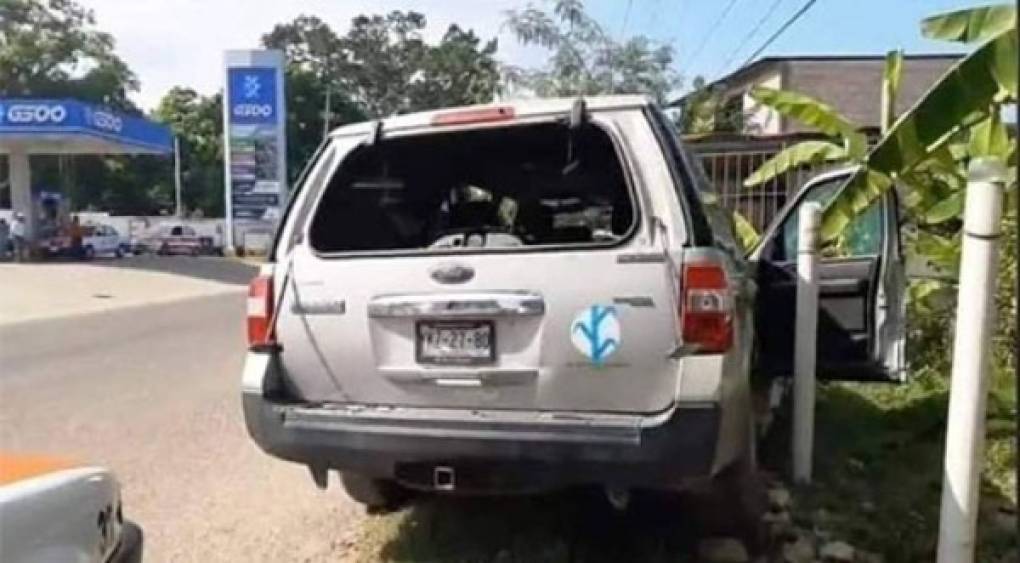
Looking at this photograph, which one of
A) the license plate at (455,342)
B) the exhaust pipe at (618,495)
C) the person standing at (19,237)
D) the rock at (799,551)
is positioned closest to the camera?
the exhaust pipe at (618,495)

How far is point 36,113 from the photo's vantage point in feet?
102

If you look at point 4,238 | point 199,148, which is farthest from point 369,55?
point 4,238

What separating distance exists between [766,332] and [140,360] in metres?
8.43

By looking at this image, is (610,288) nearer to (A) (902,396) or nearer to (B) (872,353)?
(B) (872,353)

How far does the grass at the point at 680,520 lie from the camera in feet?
15.2

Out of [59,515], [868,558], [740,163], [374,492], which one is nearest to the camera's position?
[59,515]

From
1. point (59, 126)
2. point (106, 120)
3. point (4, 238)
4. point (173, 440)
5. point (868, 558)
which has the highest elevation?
point (106, 120)

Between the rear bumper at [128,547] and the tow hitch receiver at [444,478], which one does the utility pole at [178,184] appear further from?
the rear bumper at [128,547]

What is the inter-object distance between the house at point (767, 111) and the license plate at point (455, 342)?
1024cm

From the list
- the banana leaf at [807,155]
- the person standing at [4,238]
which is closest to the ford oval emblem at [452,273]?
the banana leaf at [807,155]

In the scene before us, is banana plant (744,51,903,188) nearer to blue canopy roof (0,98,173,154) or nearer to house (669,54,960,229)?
house (669,54,960,229)

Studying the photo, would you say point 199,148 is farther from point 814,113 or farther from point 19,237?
point 814,113

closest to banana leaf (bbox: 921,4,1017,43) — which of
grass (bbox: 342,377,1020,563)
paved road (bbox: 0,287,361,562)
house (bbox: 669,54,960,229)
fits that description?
grass (bbox: 342,377,1020,563)

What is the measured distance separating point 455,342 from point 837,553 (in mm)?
2040
